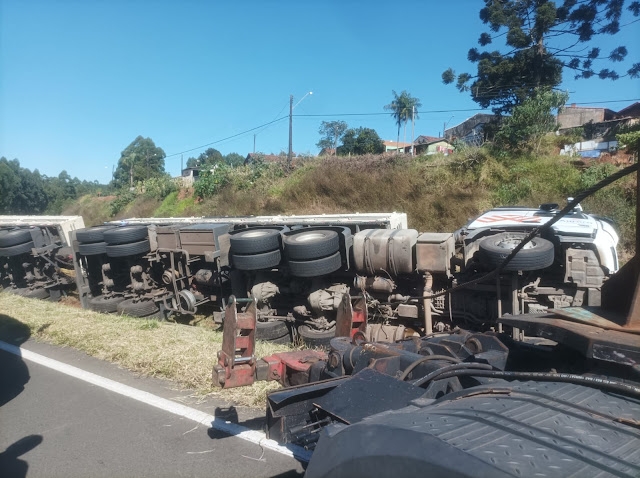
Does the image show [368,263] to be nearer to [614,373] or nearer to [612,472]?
[614,373]

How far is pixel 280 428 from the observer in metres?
2.51

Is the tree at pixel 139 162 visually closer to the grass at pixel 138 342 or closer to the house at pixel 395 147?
the house at pixel 395 147

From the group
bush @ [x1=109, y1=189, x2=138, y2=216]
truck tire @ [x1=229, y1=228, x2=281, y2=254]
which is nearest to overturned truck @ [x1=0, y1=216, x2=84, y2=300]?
truck tire @ [x1=229, y1=228, x2=281, y2=254]

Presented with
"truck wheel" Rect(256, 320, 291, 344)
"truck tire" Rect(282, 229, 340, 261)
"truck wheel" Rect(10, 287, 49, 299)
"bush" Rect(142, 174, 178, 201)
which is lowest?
"truck wheel" Rect(10, 287, 49, 299)

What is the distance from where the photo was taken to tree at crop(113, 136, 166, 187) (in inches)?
2229

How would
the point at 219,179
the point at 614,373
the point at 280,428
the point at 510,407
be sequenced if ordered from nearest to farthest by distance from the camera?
the point at 510,407 < the point at 614,373 < the point at 280,428 < the point at 219,179

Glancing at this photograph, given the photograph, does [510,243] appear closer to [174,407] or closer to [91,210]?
[174,407]

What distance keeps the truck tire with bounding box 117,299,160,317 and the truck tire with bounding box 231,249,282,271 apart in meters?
3.06

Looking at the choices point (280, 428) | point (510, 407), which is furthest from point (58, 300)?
point (510, 407)

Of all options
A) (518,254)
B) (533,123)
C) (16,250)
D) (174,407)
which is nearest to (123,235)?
(16,250)

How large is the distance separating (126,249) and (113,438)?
5.42m

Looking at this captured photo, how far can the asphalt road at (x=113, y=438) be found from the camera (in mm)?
3434

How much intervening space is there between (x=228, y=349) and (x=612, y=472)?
2.43 m

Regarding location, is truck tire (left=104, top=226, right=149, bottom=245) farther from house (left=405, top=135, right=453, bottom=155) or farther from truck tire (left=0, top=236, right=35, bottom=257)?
house (left=405, top=135, right=453, bottom=155)
